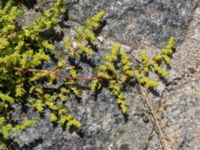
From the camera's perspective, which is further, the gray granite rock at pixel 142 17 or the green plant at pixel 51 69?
the gray granite rock at pixel 142 17

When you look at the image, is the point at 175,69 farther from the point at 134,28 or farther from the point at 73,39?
the point at 73,39

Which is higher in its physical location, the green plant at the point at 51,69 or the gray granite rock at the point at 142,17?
the gray granite rock at the point at 142,17

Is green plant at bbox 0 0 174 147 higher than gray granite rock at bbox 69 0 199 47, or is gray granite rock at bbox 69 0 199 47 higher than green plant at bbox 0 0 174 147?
gray granite rock at bbox 69 0 199 47

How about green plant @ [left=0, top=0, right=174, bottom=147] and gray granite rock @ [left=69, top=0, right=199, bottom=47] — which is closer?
green plant @ [left=0, top=0, right=174, bottom=147]

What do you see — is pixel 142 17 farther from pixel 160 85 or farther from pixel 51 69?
pixel 51 69

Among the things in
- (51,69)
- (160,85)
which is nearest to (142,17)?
(160,85)

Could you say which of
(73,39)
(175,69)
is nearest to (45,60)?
(73,39)
